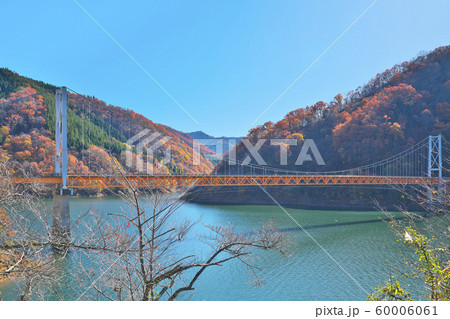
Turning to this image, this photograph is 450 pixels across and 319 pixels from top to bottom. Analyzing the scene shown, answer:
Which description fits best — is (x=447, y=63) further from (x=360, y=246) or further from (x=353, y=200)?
(x=360, y=246)

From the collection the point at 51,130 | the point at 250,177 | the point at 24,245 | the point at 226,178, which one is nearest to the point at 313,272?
the point at 24,245

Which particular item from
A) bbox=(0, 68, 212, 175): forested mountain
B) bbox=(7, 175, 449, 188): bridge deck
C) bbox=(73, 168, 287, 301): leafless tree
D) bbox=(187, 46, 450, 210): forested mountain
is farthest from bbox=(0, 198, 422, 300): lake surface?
bbox=(187, 46, 450, 210): forested mountain

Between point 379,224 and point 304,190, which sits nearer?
point 379,224

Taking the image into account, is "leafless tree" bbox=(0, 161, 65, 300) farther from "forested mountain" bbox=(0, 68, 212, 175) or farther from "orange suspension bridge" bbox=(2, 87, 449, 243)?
"forested mountain" bbox=(0, 68, 212, 175)

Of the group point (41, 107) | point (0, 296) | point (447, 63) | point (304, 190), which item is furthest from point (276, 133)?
point (0, 296)

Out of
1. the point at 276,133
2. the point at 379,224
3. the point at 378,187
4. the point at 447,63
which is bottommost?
the point at 379,224

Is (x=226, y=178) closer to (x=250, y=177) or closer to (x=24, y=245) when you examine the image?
(x=250, y=177)
